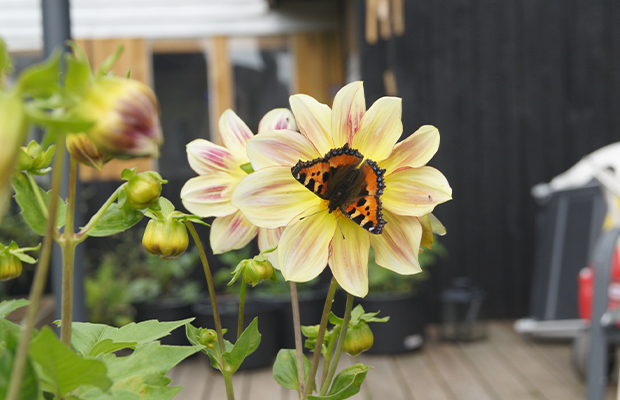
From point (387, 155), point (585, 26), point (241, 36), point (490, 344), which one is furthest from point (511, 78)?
point (387, 155)

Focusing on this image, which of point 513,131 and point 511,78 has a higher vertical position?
point 511,78

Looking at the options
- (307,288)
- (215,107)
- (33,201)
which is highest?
(215,107)

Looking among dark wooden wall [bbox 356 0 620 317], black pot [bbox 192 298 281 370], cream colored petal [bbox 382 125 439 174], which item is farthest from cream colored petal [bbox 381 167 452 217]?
dark wooden wall [bbox 356 0 620 317]

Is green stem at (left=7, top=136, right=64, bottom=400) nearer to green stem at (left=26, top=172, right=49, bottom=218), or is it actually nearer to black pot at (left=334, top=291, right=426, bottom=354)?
green stem at (left=26, top=172, right=49, bottom=218)

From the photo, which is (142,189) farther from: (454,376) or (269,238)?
(454,376)

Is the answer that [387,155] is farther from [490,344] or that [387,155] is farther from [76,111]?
[490,344]

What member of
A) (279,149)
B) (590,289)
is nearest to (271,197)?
(279,149)

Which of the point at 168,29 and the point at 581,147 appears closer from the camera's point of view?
the point at 581,147
